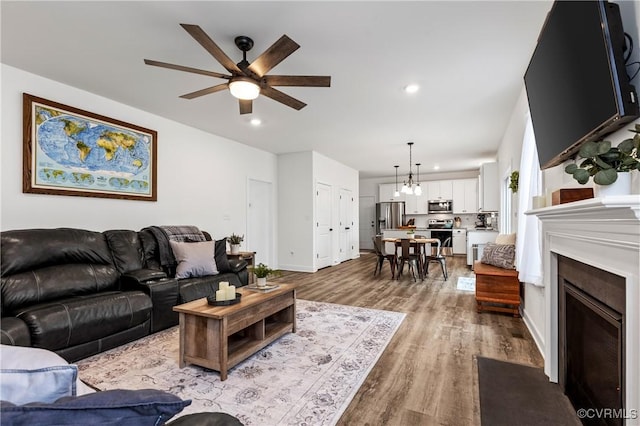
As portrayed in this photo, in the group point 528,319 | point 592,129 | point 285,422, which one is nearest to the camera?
point 592,129

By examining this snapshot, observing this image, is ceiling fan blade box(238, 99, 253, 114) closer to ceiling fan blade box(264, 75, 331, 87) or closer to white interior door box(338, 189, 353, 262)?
ceiling fan blade box(264, 75, 331, 87)

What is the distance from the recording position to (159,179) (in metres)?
4.38

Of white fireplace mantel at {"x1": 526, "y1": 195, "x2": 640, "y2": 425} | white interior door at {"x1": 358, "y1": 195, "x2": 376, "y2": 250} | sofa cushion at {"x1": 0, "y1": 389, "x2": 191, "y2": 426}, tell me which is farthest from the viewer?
white interior door at {"x1": 358, "y1": 195, "x2": 376, "y2": 250}

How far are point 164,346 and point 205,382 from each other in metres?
0.84

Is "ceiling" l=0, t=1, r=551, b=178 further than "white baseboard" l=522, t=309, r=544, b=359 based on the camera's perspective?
No

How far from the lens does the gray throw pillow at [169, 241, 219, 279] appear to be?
3643 mm

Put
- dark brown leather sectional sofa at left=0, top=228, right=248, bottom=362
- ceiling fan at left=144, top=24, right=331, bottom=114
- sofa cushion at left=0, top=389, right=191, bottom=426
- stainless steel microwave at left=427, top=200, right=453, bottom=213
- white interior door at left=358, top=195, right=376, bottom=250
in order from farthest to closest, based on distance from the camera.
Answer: white interior door at left=358, top=195, right=376, bottom=250 < stainless steel microwave at left=427, top=200, right=453, bottom=213 < dark brown leather sectional sofa at left=0, top=228, right=248, bottom=362 < ceiling fan at left=144, top=24, right=331, bottom=114 < sofa cushion at left=0, top=389, right=191, bottom=426

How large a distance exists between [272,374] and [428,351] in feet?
4.56

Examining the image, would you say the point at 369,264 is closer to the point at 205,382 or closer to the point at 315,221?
the point at 315,221

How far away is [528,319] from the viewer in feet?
10.8

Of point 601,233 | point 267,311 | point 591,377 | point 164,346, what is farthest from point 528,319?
point 164,346

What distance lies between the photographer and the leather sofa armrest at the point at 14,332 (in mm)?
2023

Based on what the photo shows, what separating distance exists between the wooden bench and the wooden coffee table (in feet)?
8.44

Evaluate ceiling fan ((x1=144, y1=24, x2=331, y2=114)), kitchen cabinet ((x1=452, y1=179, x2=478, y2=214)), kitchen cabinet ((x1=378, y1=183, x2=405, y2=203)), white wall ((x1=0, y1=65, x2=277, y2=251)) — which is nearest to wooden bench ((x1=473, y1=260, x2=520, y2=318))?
ceiling fan ((x1=144, y1=24, x2=331, y2=114))
